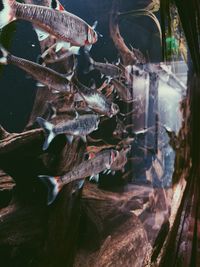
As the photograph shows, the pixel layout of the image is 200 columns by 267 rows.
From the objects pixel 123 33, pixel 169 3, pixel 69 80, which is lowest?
pixel 69 80

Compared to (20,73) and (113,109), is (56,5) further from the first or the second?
(113,109)

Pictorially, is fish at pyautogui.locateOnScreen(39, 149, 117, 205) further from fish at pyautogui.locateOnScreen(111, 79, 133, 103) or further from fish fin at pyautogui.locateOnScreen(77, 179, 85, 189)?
fish at pyautogui.locateOnScreen(111, 79, 133, 103)

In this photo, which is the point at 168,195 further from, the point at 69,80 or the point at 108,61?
the point at 69,80

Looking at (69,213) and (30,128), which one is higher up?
(30,128)

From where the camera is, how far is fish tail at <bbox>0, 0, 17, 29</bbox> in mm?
761

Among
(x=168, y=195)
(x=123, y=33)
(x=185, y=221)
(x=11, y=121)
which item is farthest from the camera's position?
(x=185, y=221)

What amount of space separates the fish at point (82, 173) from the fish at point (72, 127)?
3.6 inches

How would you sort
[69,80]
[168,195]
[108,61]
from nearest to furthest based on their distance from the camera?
[69,80] < [108,61] < [168,195]

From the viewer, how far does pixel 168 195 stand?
2.47m

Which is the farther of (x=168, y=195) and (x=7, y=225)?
(x=168, y=195)

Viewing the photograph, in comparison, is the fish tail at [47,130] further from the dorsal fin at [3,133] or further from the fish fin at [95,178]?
the fish fin at [95,178]

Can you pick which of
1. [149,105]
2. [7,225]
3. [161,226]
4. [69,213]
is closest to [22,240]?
[7,225]

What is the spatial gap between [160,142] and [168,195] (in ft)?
1.52

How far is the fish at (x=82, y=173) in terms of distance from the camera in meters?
0.94
